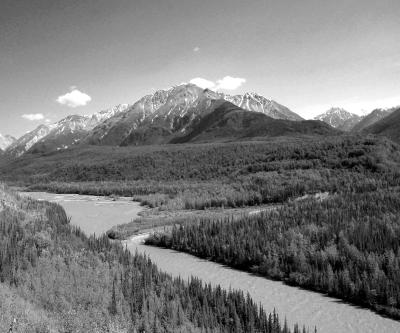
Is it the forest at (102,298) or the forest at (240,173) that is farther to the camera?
the forest at (240,173)

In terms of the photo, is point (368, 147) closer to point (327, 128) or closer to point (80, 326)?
point (80, 326)

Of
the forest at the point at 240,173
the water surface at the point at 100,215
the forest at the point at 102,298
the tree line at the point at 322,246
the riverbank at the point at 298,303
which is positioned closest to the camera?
the forest at the point at 102,298

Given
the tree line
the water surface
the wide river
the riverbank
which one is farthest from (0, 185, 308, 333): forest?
the water surface

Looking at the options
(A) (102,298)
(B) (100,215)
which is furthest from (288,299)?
(B) (100,215)

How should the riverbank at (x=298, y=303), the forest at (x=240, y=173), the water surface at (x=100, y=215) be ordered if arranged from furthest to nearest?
the forest at (x=240, y=173)
the water surface at (x=100, y=215)
the riverbank at (x=298, y=303)

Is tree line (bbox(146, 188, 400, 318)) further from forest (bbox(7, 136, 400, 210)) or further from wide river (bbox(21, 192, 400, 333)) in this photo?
forest (bbox(7, 136, 400, 210))

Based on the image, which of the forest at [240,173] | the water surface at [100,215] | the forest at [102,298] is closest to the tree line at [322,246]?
the forest at [102,298]

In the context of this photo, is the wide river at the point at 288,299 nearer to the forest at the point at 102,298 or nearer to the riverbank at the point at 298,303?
the riverbank at the point at 298,303

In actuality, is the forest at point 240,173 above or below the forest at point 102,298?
above

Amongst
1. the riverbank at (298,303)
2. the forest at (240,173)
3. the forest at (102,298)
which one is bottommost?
the riverbank at (298,303)
